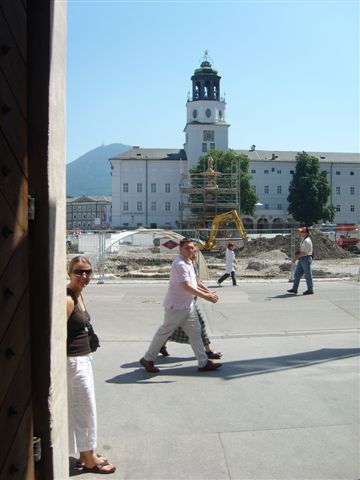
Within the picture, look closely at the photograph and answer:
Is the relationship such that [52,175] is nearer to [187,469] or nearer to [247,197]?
[187,469]

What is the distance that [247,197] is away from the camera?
82.9m

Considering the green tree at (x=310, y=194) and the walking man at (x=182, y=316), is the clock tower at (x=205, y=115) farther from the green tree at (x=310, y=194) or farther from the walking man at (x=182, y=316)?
the walking man at (x=182, y=316)

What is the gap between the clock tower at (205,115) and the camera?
10694 centimetres

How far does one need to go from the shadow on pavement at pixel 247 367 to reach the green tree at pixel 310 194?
3315 inches

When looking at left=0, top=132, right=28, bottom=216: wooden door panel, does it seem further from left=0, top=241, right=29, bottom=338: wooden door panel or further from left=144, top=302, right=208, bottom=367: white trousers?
left=144, top=302, right=208, bottom=367: white trousers

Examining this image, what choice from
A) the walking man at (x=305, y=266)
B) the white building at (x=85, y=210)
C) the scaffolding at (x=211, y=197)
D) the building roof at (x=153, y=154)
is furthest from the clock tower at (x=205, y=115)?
the walking man at (x=305, y=266)

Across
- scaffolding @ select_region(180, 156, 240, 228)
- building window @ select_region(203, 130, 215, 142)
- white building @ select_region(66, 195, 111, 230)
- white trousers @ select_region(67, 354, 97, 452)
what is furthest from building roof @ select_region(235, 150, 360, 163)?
white trousers @ select_region(67, 354, 97, 452)

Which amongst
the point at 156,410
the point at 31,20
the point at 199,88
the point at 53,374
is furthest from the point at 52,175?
the point at 199,88

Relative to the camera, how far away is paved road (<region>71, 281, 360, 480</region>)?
3803mm

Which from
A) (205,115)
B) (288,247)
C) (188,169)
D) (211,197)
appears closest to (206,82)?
(205,115)

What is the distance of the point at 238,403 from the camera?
16.6 feet

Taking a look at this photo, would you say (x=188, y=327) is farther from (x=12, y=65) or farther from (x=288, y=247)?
(x=288, y=247)

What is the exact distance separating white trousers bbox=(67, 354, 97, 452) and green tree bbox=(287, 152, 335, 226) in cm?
→ 8804

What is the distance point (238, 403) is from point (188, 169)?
10454 centimetres
